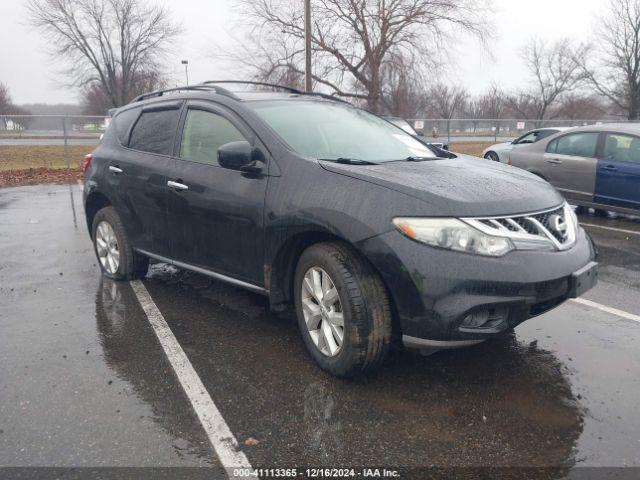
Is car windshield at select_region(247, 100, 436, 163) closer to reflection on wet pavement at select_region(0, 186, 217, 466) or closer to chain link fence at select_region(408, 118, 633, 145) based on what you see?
reflection on wet pavement at select_region(0, 186, 217, 466)

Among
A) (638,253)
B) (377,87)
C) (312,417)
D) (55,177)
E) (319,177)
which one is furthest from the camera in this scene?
(377,87)

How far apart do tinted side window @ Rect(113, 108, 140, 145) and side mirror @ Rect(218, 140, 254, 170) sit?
199cm

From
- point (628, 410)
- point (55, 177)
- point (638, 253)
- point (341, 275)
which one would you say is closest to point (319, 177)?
point (341, 275)

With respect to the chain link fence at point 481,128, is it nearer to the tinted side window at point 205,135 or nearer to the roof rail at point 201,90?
the roof rail at point 201,90

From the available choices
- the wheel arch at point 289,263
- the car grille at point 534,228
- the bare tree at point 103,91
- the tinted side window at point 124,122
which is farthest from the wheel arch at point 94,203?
the bare tree at point 103,91

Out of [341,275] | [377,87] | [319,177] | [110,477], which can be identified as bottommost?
[110,477]

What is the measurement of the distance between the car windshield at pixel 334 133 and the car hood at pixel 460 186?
0.34 metres

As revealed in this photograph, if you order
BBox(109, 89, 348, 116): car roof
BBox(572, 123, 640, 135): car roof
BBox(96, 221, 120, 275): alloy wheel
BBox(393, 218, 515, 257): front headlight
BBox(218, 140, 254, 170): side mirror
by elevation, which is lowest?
BBox(96, 221, 120, 275): alloy wheel

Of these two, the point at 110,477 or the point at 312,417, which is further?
the point at 312,417

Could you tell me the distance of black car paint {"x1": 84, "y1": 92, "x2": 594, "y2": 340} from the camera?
2773 millimetres

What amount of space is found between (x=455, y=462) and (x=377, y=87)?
22.0 meters

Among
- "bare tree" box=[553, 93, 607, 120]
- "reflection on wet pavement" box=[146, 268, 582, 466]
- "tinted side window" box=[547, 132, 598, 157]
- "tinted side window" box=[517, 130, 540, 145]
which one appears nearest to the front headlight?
"reflection on wet pavement" box=[146, 268, 582, 466]

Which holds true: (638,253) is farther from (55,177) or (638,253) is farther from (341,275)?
(55,177)

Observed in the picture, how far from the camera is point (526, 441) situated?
264 centimetres
